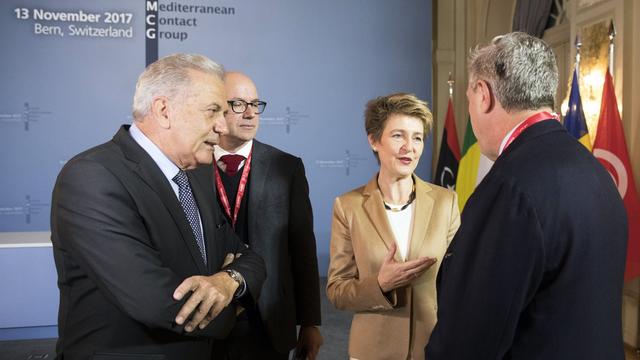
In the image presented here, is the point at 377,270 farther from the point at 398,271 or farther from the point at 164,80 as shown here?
the point at 164,80

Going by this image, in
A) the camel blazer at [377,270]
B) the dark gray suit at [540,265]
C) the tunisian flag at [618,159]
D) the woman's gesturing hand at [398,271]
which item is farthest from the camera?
the tunisian flag at [618,159]

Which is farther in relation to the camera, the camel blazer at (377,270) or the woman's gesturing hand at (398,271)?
the camel blazer at (377,270)

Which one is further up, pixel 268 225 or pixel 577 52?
pixel 577 52

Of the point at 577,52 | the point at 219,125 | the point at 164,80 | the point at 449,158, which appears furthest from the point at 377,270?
the point at 449,158

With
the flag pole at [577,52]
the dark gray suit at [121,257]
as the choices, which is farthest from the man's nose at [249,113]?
the flag pole at [577,52]

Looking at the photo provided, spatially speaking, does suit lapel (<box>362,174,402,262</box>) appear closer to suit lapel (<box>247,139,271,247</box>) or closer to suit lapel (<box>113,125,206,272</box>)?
suit lapel (<box>247,139,271,247</box>)

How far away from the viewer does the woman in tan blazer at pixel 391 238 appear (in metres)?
2.07

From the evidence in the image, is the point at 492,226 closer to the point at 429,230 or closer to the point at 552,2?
the point at 429,230

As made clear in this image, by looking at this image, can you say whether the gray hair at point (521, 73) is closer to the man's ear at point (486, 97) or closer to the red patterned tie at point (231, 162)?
the man's ear at point (486, 97)

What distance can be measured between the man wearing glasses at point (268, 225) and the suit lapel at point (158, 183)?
0.59 m

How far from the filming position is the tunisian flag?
460 cm

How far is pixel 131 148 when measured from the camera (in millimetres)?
1594

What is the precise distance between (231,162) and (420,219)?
29.3 inches

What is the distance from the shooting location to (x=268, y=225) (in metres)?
2.25
